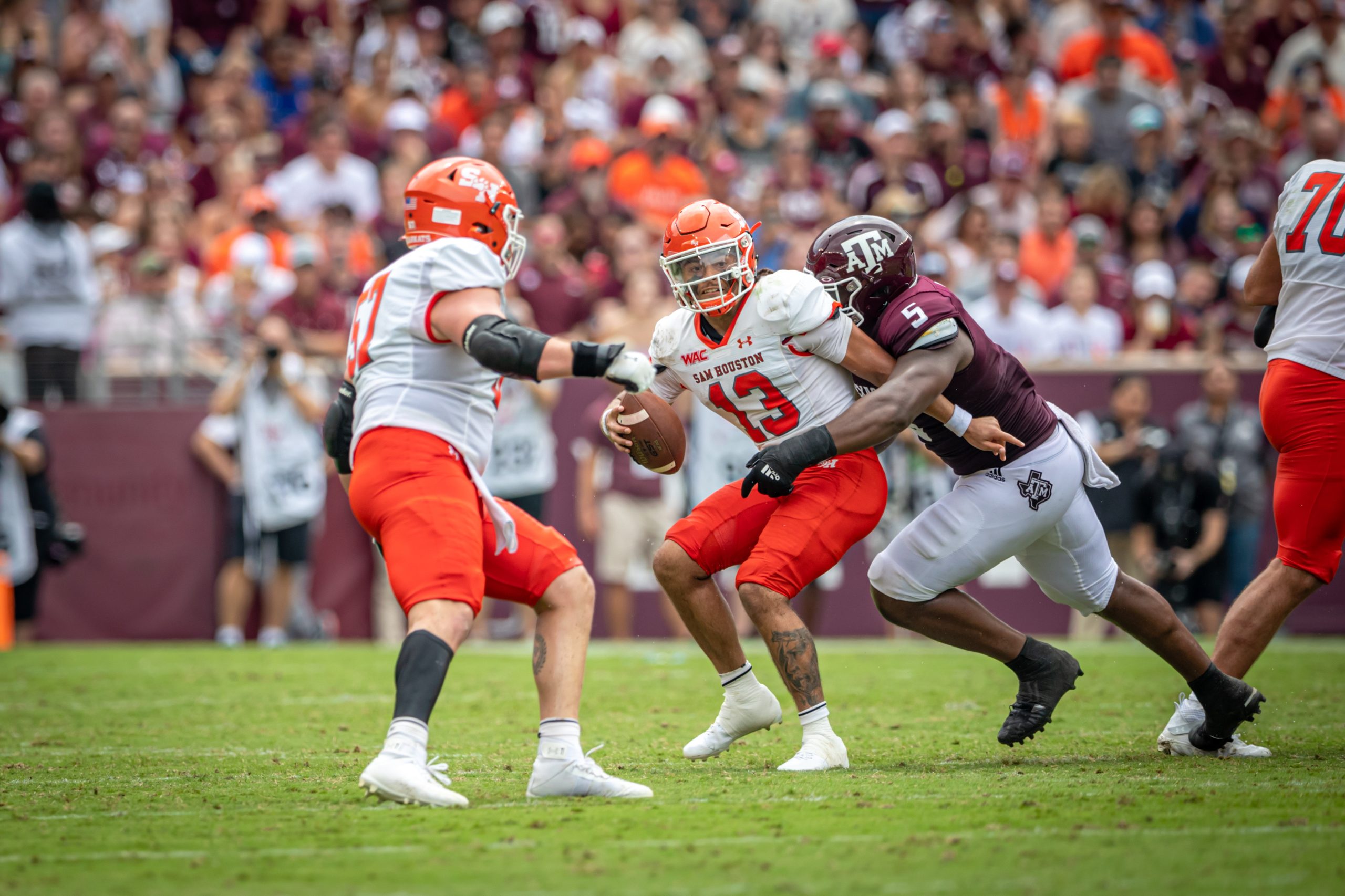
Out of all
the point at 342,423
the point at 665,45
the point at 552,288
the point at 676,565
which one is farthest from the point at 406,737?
the point at 665,45

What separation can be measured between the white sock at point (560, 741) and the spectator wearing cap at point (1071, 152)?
9888 millimetres

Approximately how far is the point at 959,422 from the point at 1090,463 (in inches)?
23.6

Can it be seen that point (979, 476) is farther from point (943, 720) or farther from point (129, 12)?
point (129, 12)

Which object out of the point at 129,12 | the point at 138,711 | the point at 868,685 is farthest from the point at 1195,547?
the point at 129,12

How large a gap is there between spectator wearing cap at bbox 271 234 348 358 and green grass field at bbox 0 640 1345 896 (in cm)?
382

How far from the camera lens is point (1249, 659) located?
Answer: 17.6 ft

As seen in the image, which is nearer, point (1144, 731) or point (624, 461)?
point (1144, 731)

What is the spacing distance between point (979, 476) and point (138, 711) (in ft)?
13.8

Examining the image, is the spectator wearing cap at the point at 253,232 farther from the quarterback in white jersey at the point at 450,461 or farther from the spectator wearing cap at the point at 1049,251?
the quarterback in white jersey at the point at 450,461

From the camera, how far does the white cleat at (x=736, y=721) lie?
210 inches

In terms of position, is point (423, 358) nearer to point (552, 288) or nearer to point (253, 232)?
point (552, 288)

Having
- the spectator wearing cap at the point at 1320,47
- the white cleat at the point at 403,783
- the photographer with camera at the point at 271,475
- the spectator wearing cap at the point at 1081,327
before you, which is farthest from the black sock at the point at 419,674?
the spectator wearing cap at the point at 1320,47

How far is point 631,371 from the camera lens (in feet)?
13.8

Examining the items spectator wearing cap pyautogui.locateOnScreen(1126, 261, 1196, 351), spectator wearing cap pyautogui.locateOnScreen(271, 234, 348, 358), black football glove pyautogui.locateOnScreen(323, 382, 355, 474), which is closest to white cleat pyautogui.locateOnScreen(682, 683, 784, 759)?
black football glove pyautogui.locateOnScreen(323, 382, 355, 474)
